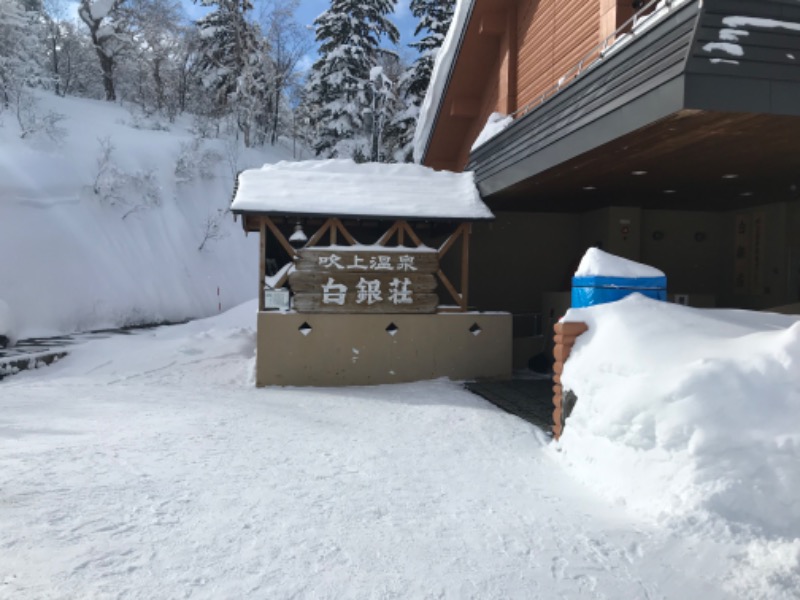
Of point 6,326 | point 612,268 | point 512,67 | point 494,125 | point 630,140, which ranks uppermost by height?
point 512,67

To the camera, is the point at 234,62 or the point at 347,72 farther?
the point at 234,62

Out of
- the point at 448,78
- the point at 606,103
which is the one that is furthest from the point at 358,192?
the point at 448,78

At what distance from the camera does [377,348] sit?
29.0 feet

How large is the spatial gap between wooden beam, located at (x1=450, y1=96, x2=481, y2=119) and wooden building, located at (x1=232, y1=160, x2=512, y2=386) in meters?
5.38

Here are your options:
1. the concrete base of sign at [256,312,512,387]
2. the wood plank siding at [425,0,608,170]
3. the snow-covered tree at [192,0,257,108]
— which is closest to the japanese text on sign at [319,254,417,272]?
the concrete base of sign at [256,312,512,387]

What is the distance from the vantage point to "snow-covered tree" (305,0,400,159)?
28906mm

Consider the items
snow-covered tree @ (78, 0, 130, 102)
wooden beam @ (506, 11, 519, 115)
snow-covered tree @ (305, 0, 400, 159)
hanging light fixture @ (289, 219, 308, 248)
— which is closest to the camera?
hanging light fixture @ (289, 219, 308, 248)

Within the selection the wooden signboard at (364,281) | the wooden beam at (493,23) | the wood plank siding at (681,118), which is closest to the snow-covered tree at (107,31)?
the wooden beam at (493,23)

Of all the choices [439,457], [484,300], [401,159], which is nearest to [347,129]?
[401,159]

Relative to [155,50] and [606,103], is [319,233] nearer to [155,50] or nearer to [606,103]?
[606,103]

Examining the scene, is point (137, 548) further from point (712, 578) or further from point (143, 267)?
point (143, 267)

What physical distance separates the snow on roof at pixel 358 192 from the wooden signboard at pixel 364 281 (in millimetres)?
673

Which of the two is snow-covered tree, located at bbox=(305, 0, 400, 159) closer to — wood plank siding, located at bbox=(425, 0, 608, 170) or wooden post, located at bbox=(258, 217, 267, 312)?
wood plank siding, located at bbox=(425, 0, 608, 170)

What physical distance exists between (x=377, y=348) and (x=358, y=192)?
273 cm
